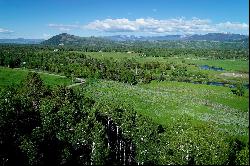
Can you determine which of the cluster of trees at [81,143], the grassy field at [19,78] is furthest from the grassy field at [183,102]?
the cluster of trees at [81,143]

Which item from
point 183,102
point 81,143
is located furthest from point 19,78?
point 81,143

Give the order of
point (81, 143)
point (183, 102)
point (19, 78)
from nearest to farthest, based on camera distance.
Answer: point (81, 143) → point (183, 102) → point (19, 78)

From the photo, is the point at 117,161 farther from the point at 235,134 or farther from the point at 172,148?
the point at 235,134

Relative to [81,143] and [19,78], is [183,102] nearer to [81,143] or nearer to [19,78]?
[81,143]

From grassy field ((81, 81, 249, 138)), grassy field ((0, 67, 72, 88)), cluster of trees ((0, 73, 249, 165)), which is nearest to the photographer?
cluster of trees ((0, 73, 249, 165))

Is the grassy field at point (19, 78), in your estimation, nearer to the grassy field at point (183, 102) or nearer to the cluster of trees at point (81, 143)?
the grassy field at point (183, 102)

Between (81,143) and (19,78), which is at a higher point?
(19,78)

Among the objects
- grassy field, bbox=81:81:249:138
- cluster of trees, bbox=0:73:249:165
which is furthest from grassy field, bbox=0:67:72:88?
cluster of trees, bbox=0:73:249:165

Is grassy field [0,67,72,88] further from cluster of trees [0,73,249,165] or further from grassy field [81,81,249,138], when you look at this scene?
cluster of trees [0,73,249,165]

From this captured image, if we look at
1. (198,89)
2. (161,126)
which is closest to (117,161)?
(161,126)
